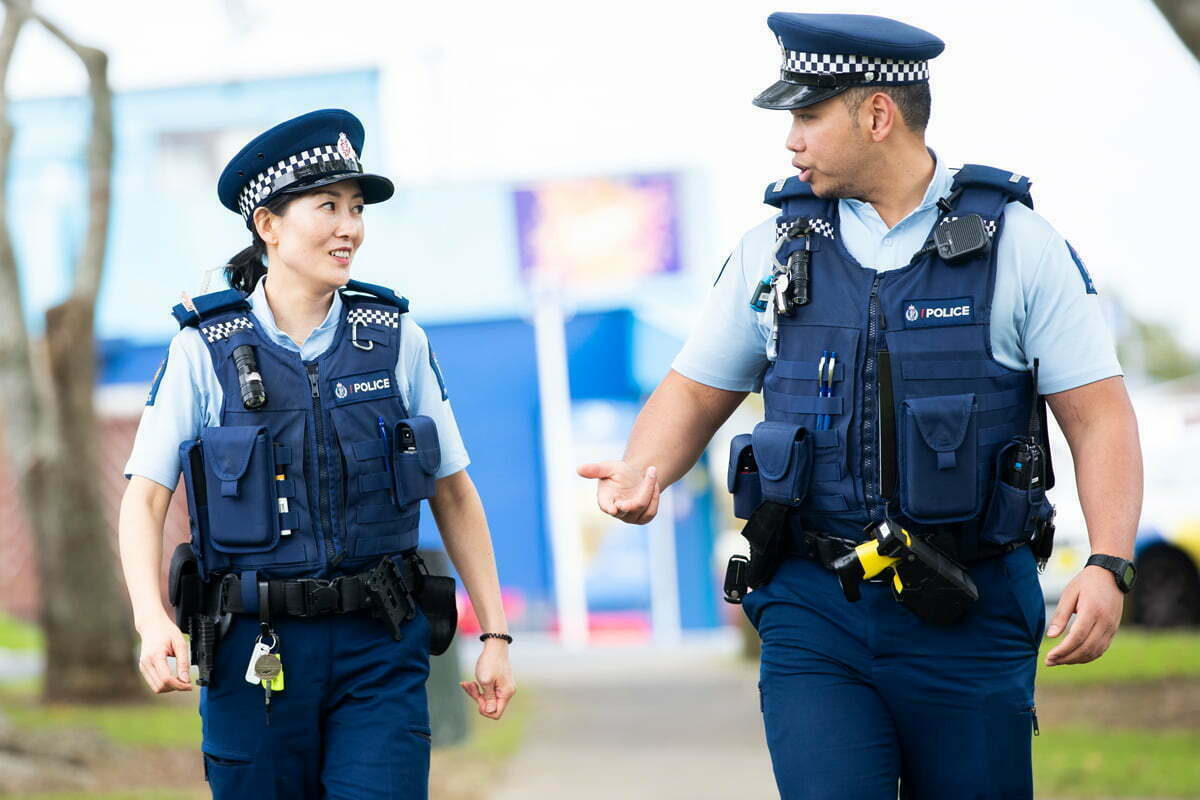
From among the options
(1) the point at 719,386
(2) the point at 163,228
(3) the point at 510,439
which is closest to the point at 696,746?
(1) the point at 719,386

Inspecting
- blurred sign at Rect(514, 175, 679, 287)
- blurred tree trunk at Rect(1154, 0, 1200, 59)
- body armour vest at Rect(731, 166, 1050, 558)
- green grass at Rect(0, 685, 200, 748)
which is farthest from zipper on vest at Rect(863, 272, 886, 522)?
blurred sign at Rect(514, 175, 679, 287)

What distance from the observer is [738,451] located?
373 centimetres

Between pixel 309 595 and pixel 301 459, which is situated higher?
pixel 301 459

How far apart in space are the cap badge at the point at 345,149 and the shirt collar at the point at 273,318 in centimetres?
32

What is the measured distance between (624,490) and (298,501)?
731 mm

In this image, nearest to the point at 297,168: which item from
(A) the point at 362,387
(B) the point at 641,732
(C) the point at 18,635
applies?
(A) the point at 362,387

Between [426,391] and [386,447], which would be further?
[426,391]

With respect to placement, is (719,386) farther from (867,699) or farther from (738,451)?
(867,699)

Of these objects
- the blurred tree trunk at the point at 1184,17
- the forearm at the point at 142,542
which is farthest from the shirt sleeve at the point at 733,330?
the blurred tree trunk at the point at 1184,17

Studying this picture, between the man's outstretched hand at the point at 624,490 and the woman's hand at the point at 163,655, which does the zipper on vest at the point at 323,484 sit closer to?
the woman's hand at the point at 163,655

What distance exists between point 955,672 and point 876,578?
262 mm

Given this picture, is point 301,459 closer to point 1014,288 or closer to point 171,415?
point 171,415

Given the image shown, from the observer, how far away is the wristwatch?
3.49m

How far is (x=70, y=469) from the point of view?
11.2m
